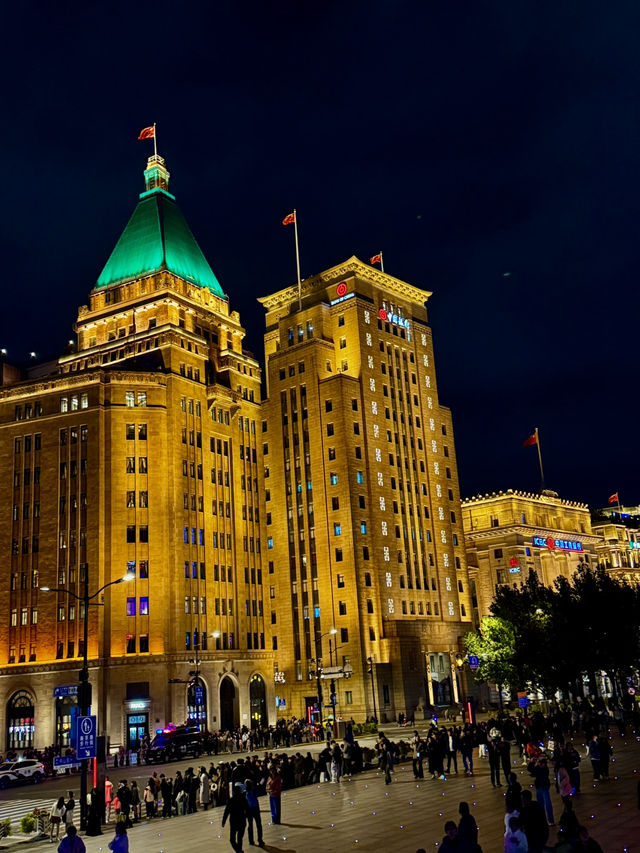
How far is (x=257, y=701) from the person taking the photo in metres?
92.5

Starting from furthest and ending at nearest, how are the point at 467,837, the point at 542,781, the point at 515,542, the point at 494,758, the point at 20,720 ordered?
the point at 515,542, the point at 20,720, the point at 494,758, the point at 542,781, the point at 467,837

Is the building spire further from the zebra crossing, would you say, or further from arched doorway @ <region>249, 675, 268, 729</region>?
the zebra crossing

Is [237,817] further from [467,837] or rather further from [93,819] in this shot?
[467,837]

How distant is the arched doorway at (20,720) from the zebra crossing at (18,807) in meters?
37.6

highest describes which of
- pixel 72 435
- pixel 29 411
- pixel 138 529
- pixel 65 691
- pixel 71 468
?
pixel 29 411

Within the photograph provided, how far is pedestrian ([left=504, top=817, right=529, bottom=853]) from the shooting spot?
15781 millimetres

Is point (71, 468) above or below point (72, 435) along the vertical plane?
below

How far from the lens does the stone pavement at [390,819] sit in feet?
76.7

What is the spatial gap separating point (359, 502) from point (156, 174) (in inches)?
1982

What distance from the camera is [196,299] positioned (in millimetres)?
103750

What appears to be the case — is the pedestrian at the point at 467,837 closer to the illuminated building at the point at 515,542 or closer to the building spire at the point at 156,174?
the building spire at the point at 156,174

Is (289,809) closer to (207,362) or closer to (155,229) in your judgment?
(207,362)

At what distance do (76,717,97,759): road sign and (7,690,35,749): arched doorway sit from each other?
55.4 meters

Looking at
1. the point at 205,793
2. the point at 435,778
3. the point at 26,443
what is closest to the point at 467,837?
the point at 205,793
